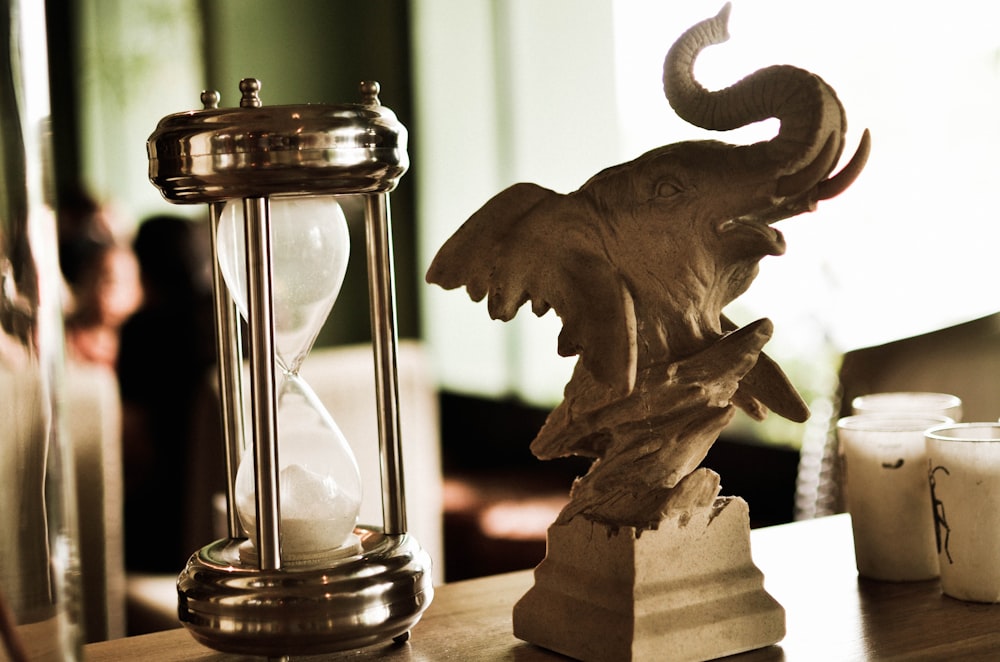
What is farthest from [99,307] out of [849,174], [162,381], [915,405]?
[849,174]

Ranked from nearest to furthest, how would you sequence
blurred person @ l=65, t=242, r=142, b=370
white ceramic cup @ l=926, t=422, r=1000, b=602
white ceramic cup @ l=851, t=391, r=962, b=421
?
white ceramic cup @ l=926, t=422, r=1000, b=602
white ceramic cup @ l=851, t=391, r=962, b=421
blurred person @ l=65, t=242, r=142, b=370

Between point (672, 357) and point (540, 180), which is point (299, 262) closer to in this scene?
point (672, 357)

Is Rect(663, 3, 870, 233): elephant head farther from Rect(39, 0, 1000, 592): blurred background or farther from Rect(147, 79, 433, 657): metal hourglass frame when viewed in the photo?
Rect(39, 0, 1000, 592): blurred background

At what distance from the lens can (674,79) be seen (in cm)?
84

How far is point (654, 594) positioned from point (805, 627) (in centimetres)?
16

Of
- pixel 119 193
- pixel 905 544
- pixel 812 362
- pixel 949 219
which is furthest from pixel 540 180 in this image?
pixel 905 544

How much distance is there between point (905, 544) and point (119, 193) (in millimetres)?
4025

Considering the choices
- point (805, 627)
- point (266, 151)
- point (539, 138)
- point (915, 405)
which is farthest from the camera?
point (539, 138)

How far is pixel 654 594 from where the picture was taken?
826mm

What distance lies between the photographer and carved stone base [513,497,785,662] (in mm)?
822

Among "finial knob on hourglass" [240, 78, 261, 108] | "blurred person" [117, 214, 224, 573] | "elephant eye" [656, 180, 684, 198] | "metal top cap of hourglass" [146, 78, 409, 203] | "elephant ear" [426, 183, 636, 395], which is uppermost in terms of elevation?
"finial knob on hourglass" [240, 78, 261, 108]

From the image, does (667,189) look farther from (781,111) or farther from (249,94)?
(249,94)

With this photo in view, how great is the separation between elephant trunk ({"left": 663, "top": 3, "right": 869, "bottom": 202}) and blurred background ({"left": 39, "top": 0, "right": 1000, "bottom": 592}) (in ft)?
4.91

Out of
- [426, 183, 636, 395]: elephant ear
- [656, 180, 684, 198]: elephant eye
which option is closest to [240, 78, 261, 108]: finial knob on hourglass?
[426, 183, 636, 395]: elephant ear
